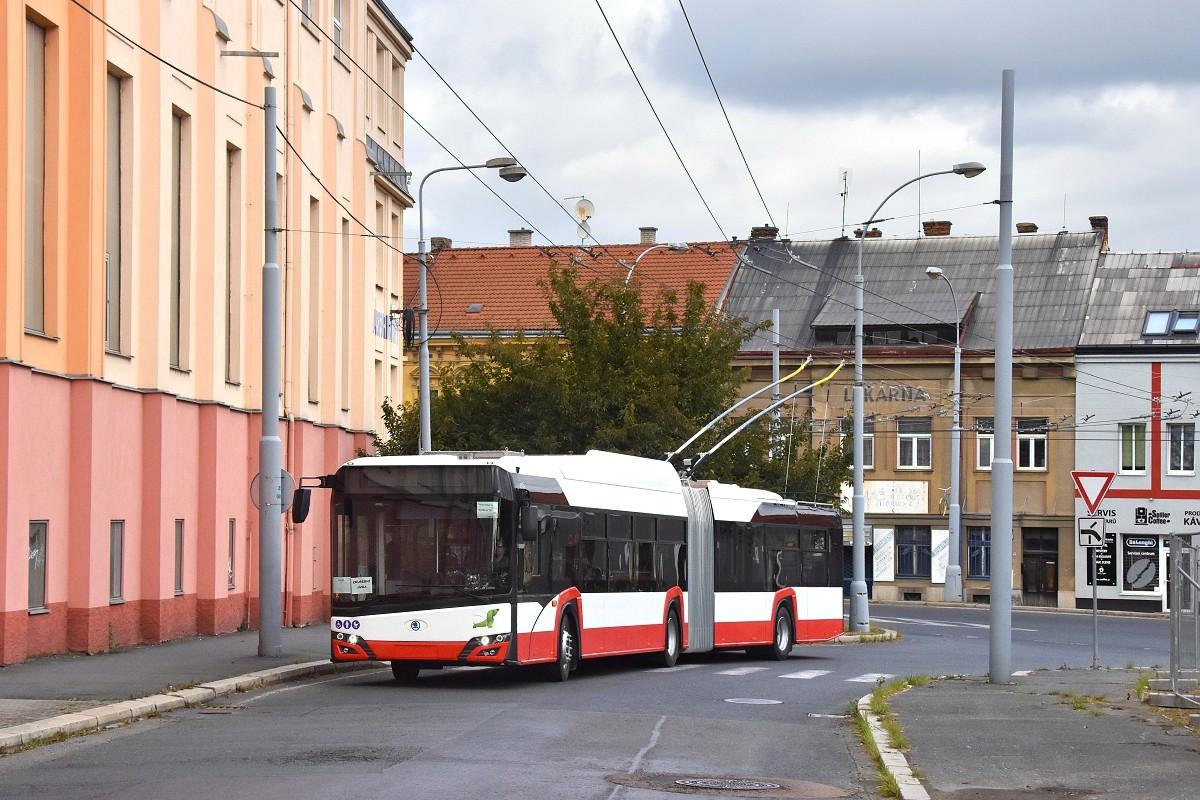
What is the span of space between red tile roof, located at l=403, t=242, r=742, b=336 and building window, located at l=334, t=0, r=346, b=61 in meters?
25.1

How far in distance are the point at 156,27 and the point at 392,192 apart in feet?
57.6

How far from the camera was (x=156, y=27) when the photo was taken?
2600 centimetres

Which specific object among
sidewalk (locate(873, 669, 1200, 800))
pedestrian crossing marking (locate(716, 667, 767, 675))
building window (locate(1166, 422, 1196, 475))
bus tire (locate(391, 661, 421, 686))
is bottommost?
pedestrian crossing marking (locate(716, 667, 767, 675))

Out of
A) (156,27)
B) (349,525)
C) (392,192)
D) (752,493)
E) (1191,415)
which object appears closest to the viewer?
(349,525)

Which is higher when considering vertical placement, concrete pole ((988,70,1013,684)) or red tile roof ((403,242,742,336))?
red tile roof ((403,242,742,336))

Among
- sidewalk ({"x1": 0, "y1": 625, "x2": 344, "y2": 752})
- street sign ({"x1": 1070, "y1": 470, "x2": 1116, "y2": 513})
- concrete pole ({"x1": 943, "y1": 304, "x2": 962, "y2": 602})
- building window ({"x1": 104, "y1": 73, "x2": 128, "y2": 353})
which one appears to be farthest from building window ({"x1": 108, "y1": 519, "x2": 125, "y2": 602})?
concrete pole ({"x1": 943, "y1": 304, "x2": 962, "y2": 602})

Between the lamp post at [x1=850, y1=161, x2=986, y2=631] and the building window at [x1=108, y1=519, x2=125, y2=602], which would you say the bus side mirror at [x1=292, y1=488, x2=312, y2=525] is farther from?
the lamp post at [x1=850, y1=161, x2=986, y2=631]

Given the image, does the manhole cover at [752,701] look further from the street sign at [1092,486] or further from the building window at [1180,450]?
the building window at [1180,450]

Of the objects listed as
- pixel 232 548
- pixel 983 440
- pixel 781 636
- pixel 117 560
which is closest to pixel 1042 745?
pixel 117 560

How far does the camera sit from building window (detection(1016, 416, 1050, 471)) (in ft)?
199

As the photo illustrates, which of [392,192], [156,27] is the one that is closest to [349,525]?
[156,27]

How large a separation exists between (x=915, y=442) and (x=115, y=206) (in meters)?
41.1

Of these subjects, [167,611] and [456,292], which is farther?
[456,292]

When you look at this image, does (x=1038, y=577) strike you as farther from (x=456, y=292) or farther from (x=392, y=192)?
(x=392, y=192)
